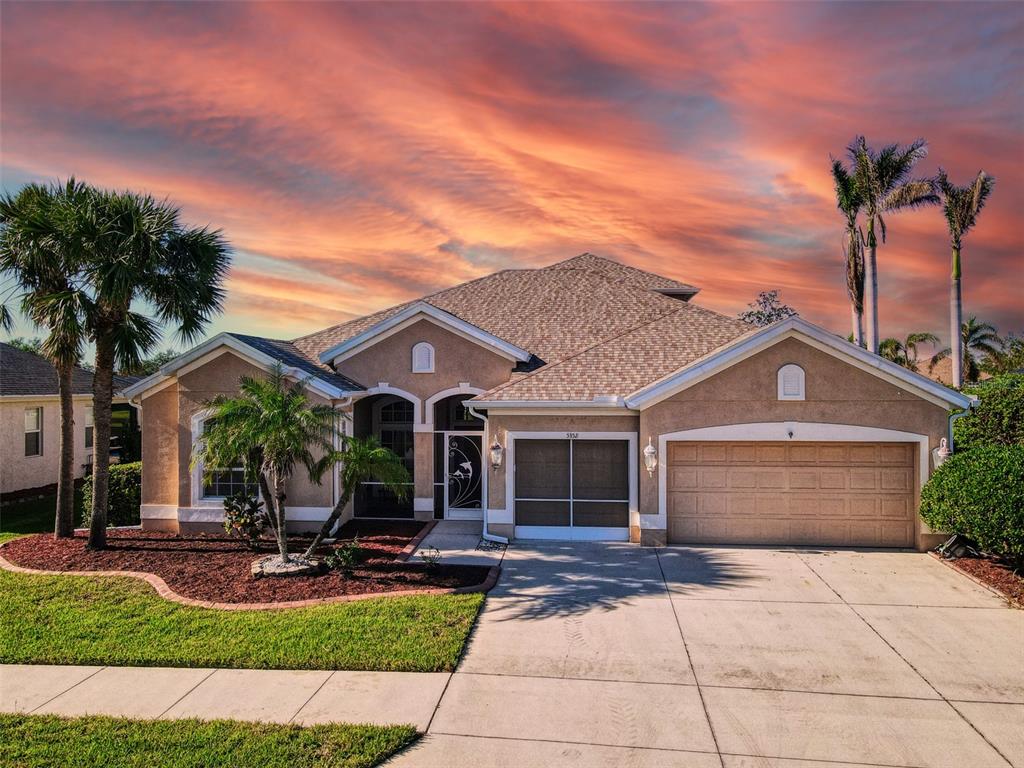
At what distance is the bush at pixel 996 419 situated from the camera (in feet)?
50.2

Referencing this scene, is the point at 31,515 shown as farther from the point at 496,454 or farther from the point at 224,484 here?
the point at 496,454

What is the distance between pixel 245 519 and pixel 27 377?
15708 millimetres

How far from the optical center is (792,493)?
14.0 meters

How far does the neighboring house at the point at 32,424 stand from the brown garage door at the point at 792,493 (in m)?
17.9

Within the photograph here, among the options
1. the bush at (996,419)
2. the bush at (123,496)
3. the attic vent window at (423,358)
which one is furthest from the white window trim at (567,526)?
the bush at (123,496)

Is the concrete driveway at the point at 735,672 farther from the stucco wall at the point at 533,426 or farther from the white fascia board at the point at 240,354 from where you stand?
the white fascia board at the point at 240,354

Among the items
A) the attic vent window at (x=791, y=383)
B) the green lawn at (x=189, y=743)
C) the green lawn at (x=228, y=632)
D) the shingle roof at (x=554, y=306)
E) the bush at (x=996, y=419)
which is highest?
the shingle roof at (x=554, y=306)

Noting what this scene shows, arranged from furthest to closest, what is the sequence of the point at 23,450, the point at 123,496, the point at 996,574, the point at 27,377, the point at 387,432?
the point at 27,377 < the point at 23,450 < the point at 387,432 < the point at 123,496 < the point at 996,574

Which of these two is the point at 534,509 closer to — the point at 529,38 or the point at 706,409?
the point at 706,409

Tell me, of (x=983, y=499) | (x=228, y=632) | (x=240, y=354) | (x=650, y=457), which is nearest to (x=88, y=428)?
(x=240, y=354)

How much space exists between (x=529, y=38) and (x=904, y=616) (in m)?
12.1

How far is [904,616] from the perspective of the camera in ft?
32.1

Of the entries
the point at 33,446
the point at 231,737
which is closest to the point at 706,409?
the point at 231,737

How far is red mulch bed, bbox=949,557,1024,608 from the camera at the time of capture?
425 inches
